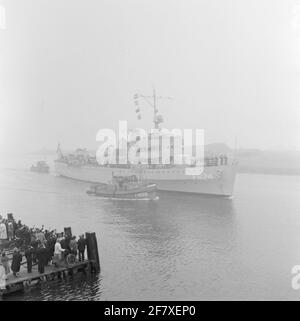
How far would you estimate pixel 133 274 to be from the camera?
20.5 m


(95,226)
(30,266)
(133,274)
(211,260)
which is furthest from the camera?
(95,226)

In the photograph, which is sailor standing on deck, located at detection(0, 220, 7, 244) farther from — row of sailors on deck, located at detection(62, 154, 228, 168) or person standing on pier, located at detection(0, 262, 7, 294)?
row of sailors on deck, located at detection(62, 154, 228, 168)

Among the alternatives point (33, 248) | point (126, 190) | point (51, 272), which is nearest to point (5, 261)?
point (33, 248)

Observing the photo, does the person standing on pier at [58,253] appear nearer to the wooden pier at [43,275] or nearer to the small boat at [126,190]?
the wooden pier at [43,275]

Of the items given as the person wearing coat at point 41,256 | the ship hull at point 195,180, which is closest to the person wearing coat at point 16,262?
the person wearing coat at point 41,256

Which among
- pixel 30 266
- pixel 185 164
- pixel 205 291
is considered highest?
pixel 185 164

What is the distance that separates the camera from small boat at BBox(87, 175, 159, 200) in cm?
4844

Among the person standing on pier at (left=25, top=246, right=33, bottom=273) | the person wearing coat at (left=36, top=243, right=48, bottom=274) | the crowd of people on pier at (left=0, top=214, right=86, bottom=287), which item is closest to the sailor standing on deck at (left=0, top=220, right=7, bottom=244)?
the crowd of people on pier at (left=0, top=214, right=86, bottom=287)

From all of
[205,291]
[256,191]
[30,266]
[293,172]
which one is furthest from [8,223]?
[293,172]

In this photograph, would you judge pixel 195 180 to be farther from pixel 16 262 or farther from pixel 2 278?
pixel 2 278

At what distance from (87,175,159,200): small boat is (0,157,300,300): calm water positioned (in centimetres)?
164

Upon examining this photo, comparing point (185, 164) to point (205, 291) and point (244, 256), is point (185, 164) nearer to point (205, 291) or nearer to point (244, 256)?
point (244, 256)

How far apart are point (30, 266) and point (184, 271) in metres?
7.84

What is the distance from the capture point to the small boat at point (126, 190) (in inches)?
1907
